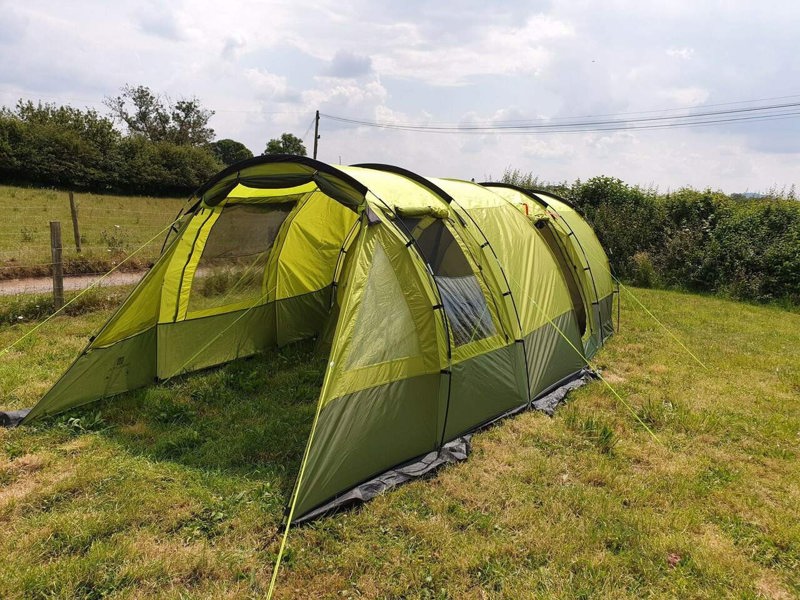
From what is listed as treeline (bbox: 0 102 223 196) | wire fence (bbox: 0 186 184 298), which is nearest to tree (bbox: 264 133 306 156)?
treeline (bbox: 0 102 223 196)

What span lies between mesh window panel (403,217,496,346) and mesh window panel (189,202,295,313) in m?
2.16

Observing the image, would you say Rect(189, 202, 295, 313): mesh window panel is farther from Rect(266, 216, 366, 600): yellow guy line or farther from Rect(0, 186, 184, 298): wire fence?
Rect(266, 216, 366, 600): yellow guy line

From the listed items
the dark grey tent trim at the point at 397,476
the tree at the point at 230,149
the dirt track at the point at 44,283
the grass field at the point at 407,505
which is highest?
the tree at the point at 230,149

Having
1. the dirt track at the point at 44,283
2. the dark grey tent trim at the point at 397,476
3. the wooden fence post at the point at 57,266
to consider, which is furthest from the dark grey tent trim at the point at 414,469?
the dirt track at the point at 44,283

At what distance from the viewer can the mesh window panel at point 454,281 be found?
13.7 ft

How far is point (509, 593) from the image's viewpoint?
2713 millimetres

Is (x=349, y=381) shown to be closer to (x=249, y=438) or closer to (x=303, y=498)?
(x=303, y=498)

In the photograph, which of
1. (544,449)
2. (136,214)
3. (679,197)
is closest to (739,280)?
(679,197)

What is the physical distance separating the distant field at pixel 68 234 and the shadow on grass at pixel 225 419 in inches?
60.8

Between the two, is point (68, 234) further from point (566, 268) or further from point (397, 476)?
point (397, 476)

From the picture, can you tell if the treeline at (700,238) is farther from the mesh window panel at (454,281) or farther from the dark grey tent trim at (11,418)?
the dark grey tent trim at (11,418)

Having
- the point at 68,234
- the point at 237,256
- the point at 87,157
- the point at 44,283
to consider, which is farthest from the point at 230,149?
the point at 237,256

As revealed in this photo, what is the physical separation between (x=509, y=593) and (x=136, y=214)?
17.7 metres

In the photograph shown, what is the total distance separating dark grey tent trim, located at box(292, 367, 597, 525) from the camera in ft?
10.6
